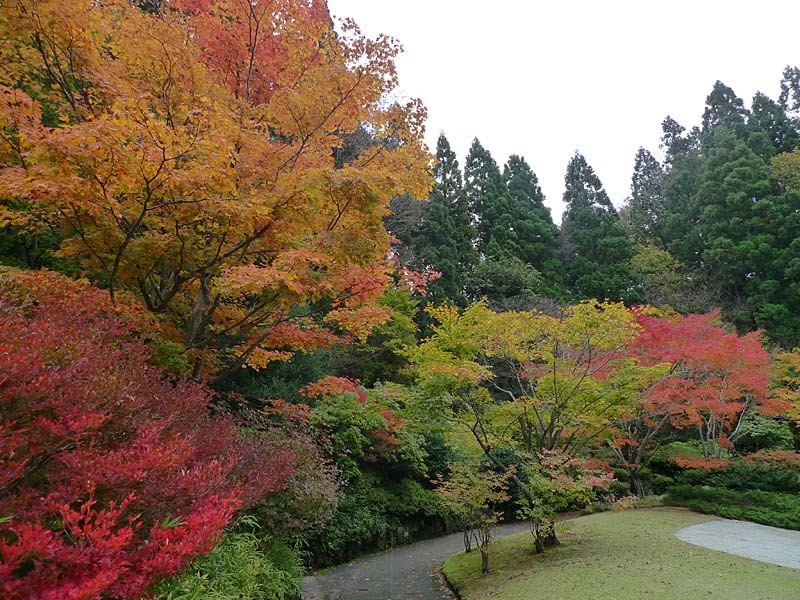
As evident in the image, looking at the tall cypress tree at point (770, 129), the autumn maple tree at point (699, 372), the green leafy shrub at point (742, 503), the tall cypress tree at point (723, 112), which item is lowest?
the green leafy shrub at point (742, 503)

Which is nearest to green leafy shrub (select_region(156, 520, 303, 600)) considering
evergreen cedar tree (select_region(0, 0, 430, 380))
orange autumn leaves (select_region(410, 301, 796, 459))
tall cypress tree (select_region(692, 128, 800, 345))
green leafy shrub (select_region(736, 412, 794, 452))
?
evergreen cedar tree (select_region(0, 0, 430, 380))

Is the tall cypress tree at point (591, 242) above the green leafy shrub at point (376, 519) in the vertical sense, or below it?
above

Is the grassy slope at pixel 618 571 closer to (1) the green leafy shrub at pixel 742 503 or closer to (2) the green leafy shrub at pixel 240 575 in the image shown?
(2) the green leafy shrub at pixel 240 575

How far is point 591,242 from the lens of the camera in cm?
2783

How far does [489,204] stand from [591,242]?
6.19 metres

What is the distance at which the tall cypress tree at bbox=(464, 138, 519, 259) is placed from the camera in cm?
2681

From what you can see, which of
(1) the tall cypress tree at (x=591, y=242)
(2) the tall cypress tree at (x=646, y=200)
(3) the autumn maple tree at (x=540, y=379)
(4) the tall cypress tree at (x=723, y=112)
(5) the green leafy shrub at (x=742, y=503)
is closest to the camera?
(3) the autumn maple tree at (x=540, y=379)

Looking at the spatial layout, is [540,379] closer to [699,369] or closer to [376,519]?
[376,519]

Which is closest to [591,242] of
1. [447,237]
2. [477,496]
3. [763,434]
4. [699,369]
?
[447,237]

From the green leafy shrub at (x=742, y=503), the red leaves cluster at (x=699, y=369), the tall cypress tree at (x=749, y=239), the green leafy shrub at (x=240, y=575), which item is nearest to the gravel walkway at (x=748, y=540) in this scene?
the green leafy shrub at (x=742, y=503)

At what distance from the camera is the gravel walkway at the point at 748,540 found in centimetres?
717

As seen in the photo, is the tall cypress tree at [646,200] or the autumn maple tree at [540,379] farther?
the tall cypress tree at [646,200]

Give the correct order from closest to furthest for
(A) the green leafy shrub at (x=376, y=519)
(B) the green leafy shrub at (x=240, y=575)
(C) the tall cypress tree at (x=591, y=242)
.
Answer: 1. (B) the green leafy shrub at (x=240, y=575)
2. (A) the green leafy shrub at (x=376, y=519)
3. (C) the tall cypress tree at (x=591, y=242)

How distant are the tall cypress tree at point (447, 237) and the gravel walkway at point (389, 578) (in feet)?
38.8
